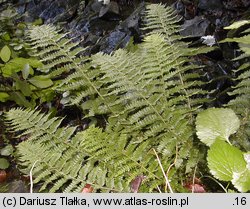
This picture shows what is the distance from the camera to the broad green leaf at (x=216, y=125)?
4.95 ft

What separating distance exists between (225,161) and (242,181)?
94 mm

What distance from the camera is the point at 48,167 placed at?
1.77 meters

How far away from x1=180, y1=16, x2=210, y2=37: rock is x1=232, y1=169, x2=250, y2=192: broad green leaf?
207cm

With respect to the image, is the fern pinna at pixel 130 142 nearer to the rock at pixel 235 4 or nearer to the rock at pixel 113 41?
the rock at pixel 235 4

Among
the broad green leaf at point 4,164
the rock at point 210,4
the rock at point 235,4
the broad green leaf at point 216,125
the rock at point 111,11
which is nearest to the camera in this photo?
the broad green leaf at point 216,125

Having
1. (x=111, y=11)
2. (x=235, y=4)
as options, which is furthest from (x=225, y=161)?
(x=111, y=11)

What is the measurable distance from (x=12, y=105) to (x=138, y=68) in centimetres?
181

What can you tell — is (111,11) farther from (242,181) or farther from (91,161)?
(242,181)

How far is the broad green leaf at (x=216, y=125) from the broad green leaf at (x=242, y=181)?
0.19 meters
